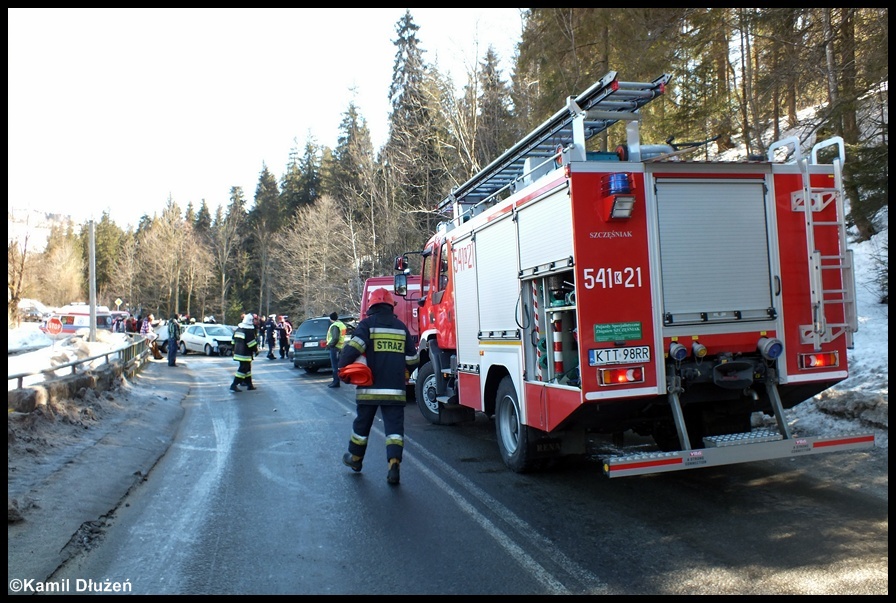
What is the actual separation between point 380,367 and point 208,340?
28.4m

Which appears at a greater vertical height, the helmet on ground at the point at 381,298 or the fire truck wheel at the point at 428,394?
the helmet on ground at the point at 381,298

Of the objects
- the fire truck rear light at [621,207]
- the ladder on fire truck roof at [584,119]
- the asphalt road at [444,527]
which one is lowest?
the asphalt road at [444,527]

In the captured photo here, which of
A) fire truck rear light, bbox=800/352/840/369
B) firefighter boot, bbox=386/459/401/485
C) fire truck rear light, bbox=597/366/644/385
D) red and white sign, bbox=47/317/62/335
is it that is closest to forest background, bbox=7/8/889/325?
fire truck rear light, bbox=800/352/840/369

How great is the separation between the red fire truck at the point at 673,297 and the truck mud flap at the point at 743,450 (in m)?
0.01

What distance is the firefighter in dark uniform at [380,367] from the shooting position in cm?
687

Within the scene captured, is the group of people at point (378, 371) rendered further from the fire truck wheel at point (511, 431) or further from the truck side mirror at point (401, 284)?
the truck side mirror at point (401, 284)

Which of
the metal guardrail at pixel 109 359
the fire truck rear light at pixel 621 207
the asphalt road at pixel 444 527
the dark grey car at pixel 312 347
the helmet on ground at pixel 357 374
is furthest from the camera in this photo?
the dark grey car at pixel 312 347

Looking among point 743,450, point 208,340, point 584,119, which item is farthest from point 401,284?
point 208,340

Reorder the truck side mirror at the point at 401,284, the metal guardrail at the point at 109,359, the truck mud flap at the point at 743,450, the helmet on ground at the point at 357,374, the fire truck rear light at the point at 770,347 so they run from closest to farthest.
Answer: the truck mud flap at the point at 743,450 → the fire truck rear light at the point at 770,347 → the helmet on ground at the point at 357,374 → the metal guardrail at the point at 109,359 → the truck side mirror at the point at 401,284

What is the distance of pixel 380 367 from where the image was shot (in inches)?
273

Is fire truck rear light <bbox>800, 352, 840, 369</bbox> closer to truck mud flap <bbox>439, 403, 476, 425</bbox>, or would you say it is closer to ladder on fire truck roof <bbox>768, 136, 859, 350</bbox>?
ladder on fire truck roof <bbox>768, 136, 859, 350</bbox>

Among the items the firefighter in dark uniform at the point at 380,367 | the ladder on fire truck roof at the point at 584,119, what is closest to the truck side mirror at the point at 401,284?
the ladder on fire truck roof at the point at 584,119

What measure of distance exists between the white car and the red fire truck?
28.9 meters

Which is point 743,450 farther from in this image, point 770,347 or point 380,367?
point 380,367
